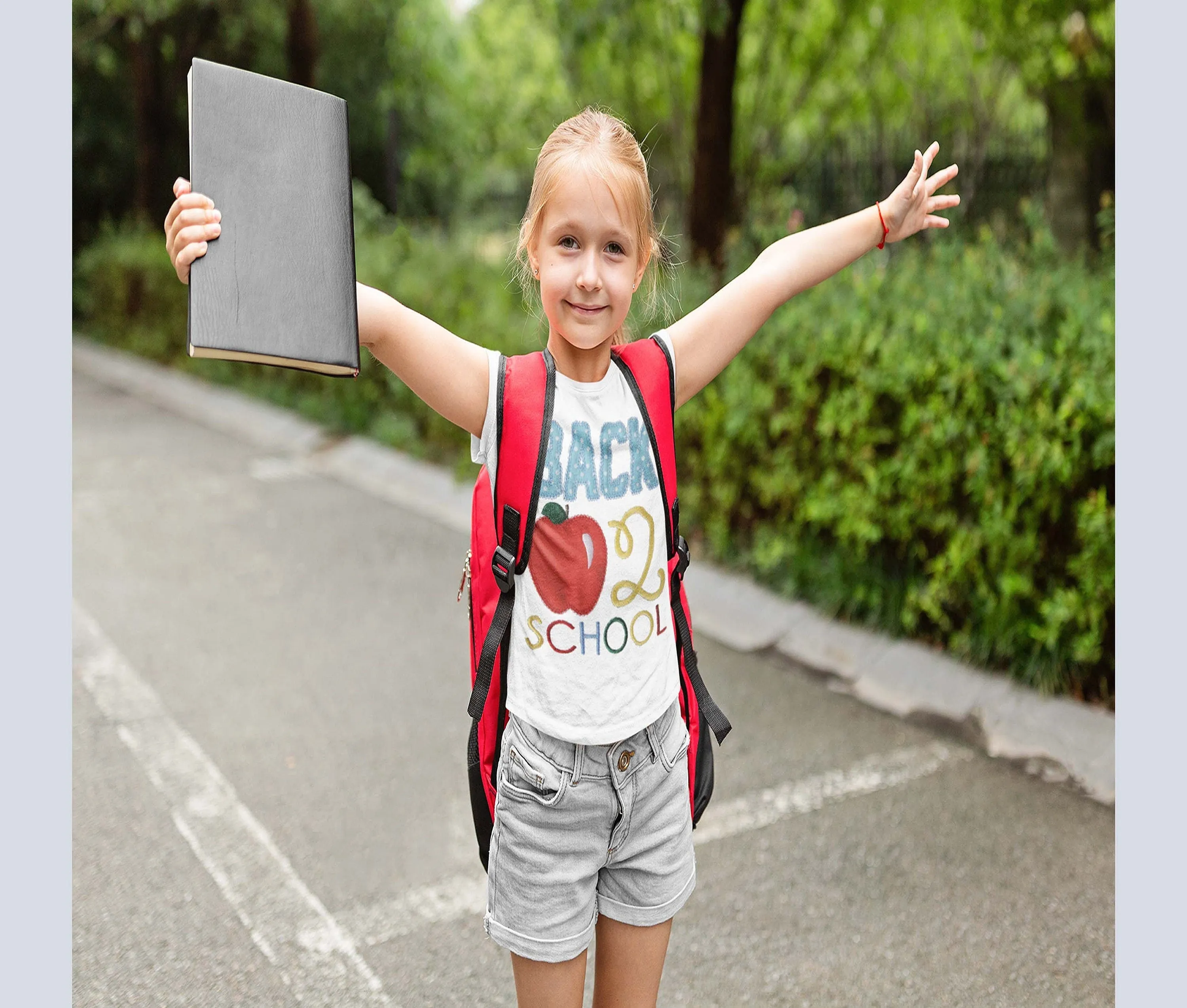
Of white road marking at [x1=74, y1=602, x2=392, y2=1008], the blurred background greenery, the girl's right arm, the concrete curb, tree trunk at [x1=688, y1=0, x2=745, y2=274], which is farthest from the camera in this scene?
tree trunk at [x1=688, y1=0, x2=745, y2=274]

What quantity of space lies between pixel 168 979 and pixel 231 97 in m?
2.17

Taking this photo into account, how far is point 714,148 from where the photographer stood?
7742mm

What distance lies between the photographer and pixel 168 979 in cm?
284

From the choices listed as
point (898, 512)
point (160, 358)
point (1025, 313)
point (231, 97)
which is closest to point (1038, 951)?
point (898, 512)

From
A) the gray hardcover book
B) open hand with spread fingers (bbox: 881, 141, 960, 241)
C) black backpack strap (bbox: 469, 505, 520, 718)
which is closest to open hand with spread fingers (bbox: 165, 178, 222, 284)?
the gray hardcover book

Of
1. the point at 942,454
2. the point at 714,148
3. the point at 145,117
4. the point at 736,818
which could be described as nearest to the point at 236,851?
the point at 736,818

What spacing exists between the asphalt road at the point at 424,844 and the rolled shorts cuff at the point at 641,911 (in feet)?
3.06

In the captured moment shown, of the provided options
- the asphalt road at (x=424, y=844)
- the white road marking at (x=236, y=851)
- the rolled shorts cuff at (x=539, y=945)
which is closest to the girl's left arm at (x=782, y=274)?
the rolled shorts cuff at (x=539, y=945)

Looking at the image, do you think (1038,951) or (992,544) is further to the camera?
(992,544)

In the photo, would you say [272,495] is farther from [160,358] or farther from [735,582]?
[160,358]

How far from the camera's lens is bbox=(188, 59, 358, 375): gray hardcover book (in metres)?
1.49

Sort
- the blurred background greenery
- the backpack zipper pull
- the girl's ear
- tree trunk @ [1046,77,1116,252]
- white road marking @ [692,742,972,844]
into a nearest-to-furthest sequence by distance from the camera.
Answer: the girl's ear, the backpack zipper pull, white road marking @ [692,742,972,844], the blurred background greenery, tree trunk @ [1046,77,1116,252]

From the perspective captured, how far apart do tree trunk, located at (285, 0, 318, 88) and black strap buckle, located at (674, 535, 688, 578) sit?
10512 mm

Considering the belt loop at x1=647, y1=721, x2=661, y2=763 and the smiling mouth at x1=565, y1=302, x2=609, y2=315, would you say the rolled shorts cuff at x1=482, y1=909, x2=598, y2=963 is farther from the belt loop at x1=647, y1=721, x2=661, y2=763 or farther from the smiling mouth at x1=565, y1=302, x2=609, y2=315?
the smiling mouth at x1=565, y1=302, x2=609, y2=315
